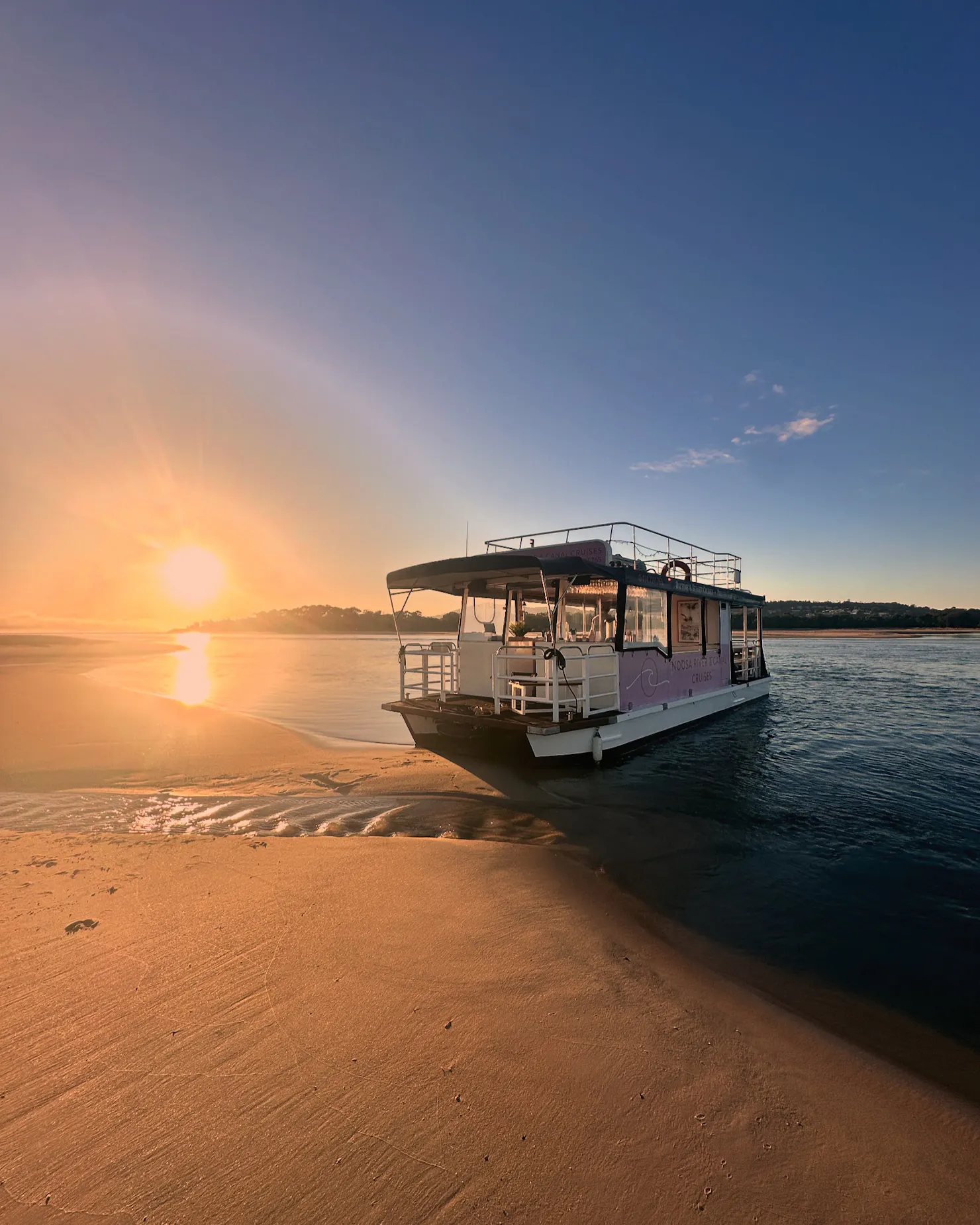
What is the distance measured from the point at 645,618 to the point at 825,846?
723cm

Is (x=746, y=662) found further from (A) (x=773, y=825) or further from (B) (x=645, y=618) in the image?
(A) (x=773, y=825)

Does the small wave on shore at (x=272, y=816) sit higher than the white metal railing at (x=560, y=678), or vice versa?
the white metal railing at (x=560, y=678)

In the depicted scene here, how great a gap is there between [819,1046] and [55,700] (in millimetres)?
23257

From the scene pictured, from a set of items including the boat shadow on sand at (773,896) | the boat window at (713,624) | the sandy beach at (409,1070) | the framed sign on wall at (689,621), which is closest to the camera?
the sandy beach at (409,1070)

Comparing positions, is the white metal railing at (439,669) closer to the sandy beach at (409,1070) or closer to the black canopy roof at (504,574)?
the black canopy roof at (504,574)

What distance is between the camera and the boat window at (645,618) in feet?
42.9

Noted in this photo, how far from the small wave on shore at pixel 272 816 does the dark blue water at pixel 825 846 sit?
5.33ft

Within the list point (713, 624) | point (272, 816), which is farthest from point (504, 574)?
point (713, 624)

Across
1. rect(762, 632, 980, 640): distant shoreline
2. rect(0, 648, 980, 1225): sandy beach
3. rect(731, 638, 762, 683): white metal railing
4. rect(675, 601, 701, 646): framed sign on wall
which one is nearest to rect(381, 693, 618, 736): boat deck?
rect(0, 648, 980, 1225): sandy beach

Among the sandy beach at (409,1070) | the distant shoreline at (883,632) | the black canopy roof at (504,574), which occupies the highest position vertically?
the black canopy roof at (504,574)

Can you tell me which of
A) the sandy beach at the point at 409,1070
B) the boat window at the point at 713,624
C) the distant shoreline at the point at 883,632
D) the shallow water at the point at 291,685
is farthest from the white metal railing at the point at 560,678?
the distant shoreline at the point at 883,632

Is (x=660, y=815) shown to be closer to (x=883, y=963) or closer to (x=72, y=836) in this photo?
(x=883, y=963)

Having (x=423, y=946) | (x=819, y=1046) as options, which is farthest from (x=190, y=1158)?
(x=819, y=1046)

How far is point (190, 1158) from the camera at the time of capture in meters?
2.40
